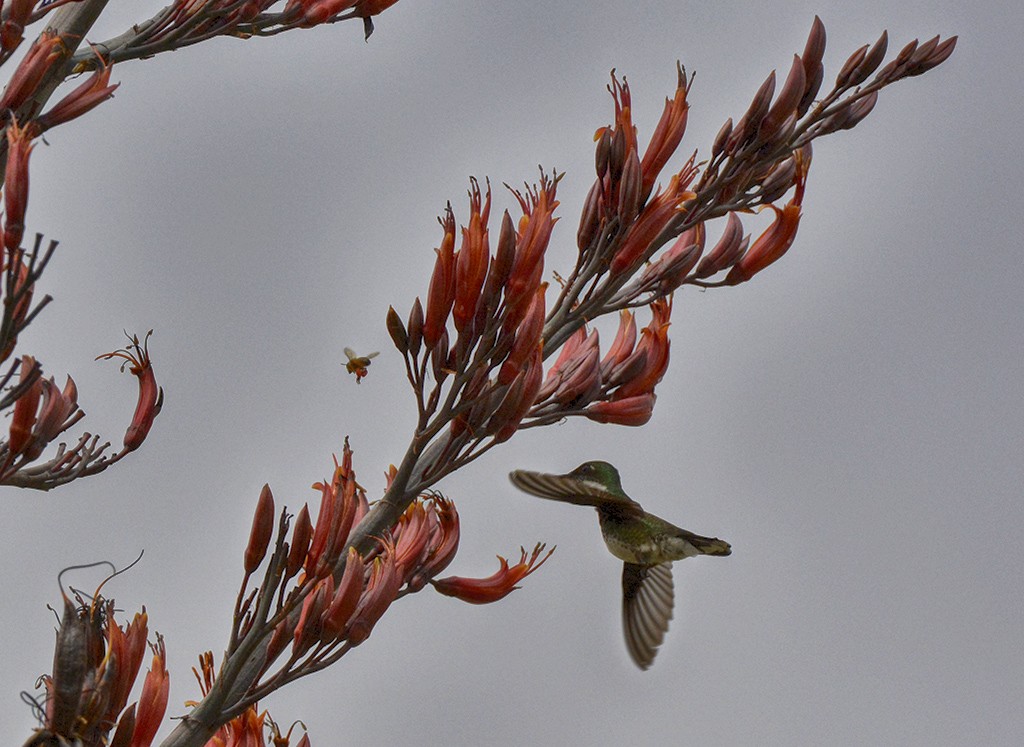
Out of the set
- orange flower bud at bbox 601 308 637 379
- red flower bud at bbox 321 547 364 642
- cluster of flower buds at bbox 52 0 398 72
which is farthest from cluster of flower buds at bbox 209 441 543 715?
cluster of flower buds at bbox 52 0 398 72

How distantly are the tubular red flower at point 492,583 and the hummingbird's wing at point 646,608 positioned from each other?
84 cm

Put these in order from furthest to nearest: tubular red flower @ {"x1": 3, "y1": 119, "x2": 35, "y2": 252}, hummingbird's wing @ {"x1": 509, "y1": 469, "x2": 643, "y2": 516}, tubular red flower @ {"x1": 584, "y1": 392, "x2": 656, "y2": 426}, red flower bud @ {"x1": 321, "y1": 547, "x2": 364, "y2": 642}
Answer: hummingbird's wing @ {"x1": 509, "y1": 469, "x2": 643, "y2": 516}, tubular red flower @ {"x1": 584, "y1": 392, "x2": 656, "y2": 426}, red flower bud @ {"x1": 321, "y1": 547, "x2": 364, "y2": 642}, tubular red flower @ {"x1": 3, "y1": 119, "x2": 35, "y2": 252}

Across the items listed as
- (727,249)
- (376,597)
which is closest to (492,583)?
(376,597)

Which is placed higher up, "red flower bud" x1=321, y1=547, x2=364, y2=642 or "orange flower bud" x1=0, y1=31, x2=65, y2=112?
"orange flower bud" x1=0, y1=31, x2=65, y2=112

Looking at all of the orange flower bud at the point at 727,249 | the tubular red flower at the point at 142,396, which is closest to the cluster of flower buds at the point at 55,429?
the tubular red flower at the point at 142,396

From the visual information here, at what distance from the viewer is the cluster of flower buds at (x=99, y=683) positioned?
2359 millimetres

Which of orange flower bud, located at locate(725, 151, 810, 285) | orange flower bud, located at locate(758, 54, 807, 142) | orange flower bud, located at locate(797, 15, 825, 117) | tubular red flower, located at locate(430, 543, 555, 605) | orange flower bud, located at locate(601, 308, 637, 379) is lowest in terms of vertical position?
tubular red flower, located at locate(430, 543, 555, 605)

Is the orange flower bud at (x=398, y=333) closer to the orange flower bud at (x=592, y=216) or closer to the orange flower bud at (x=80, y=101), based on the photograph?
the orange flower bud at (x=592, y=216)

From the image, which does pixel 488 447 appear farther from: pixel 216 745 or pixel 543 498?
pixel 216 745

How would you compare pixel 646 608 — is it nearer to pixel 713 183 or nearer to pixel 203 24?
pixel 713 183

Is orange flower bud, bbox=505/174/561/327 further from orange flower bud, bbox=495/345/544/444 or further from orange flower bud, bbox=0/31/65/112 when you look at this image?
orange flower bud, bbox=0/31/65/112

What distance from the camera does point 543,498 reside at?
139 inches

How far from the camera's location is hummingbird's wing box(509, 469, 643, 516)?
3.48 metres

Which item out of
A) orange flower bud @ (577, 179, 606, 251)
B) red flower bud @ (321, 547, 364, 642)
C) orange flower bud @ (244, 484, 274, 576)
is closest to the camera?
red flower bud @ (321, 547, 364, 642)
